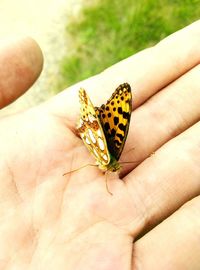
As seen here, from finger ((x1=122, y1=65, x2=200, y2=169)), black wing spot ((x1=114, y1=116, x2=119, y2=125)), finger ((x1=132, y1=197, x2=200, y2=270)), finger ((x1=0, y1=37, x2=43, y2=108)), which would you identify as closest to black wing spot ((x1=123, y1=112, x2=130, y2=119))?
black wing spot ((x1=114, y1=116, x2=119, y2=125))

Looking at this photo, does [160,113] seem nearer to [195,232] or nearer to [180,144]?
[180,144]

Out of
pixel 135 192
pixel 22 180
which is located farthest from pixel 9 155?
pixel 135 192

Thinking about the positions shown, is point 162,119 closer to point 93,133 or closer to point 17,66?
point 93,133

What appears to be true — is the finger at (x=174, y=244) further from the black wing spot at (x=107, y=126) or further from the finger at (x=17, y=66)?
the finger at (x=17, y=66)

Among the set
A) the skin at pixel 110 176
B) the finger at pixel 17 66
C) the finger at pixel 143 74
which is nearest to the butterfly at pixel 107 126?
the skin at pixel 110 176

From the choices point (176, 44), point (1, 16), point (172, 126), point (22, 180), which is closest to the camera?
point (22, 180)

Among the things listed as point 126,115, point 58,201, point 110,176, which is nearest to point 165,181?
point 110,176

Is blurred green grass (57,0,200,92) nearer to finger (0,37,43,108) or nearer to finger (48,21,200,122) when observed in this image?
finger (48,21,200,122)
